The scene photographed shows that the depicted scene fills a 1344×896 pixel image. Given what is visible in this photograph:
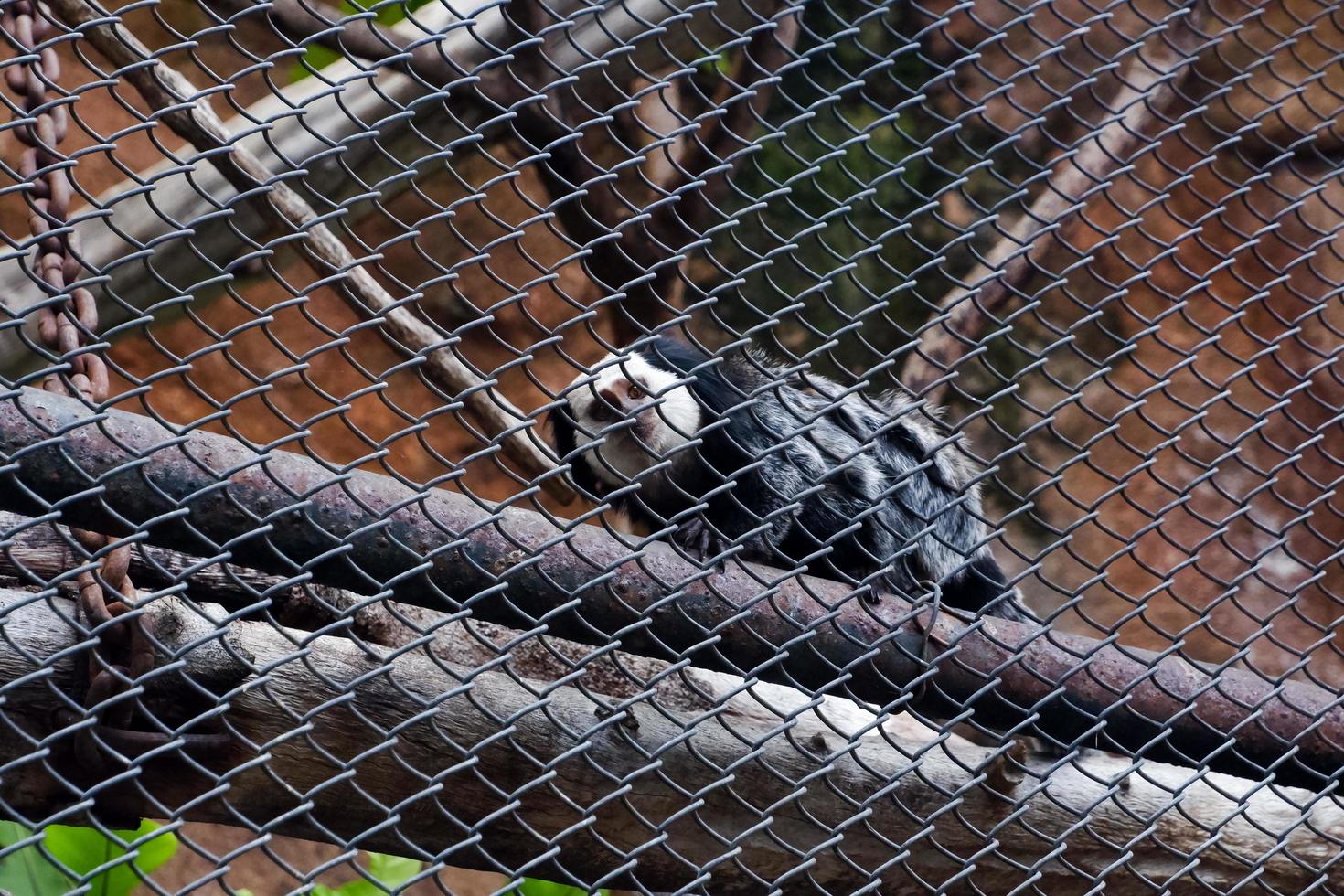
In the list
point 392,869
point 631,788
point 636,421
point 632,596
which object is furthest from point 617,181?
point 631,788

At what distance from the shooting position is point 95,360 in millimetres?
1730

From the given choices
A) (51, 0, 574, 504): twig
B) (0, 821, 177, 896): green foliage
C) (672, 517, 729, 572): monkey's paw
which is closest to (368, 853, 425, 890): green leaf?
(0, 821, 177, 896): green foliage

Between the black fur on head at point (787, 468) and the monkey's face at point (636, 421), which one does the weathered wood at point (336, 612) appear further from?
the monkey's face at point (636, 421)

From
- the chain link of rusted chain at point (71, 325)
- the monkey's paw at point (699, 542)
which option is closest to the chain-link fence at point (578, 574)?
the chain link of rusted chain at point (71, 325)

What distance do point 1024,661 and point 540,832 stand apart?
36.9 inches

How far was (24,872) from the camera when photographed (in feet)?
8.68

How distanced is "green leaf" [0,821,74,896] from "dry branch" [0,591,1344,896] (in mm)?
800

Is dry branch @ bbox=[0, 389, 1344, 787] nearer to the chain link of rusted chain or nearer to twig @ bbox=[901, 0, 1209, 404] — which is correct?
the chain link of rusted chain

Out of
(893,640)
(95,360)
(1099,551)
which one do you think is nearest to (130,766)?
(95,360)

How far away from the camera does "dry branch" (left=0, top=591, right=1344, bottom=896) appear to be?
1.88 metres

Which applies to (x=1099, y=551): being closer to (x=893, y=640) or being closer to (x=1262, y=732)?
(x=1262, y=732)

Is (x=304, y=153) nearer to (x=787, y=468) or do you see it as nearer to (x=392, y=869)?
(x=787, y=468)

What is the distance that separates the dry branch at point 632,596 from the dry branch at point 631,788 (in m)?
0.11

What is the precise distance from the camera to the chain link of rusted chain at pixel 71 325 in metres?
1.66
